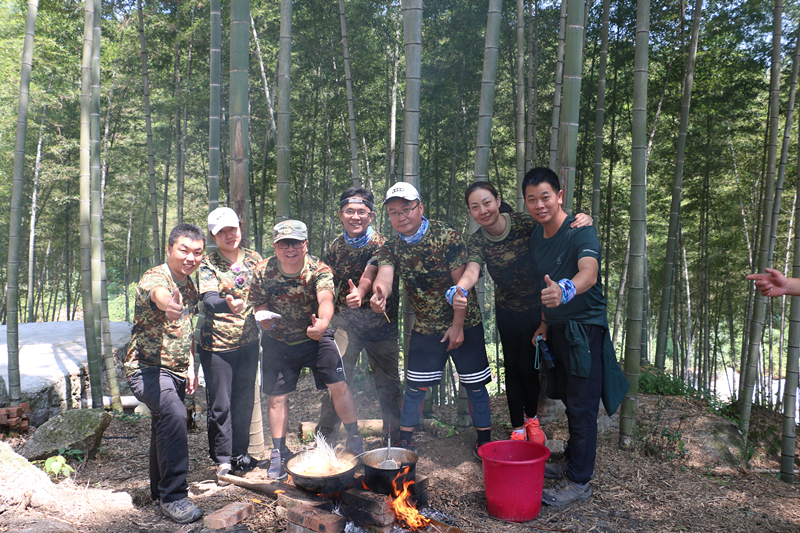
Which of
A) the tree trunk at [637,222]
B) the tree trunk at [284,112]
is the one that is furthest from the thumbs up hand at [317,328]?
the tree trunk at [637,222]

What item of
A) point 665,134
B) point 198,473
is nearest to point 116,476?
point 198,473

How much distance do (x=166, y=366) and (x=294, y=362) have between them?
0.70 meters

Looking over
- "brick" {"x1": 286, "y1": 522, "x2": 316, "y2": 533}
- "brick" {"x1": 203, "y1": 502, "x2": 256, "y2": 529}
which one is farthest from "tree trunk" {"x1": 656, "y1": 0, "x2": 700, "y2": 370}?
"brick" {"x1": 203, "y1": 502, "x2": 256, "y2": 529}

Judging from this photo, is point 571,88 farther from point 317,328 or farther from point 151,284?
→ point 151,284

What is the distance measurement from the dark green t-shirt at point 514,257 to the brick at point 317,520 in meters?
1.52

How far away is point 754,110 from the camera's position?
274 inches

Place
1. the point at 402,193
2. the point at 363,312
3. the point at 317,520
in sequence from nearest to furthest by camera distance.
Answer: the point at 317,520 → the point at 402,193 → the point at 363,312

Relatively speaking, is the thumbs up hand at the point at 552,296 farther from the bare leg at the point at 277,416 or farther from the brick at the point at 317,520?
the bare leg at the point at 277,416

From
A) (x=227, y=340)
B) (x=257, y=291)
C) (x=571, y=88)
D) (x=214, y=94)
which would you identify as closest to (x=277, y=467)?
(x=227, y=340)

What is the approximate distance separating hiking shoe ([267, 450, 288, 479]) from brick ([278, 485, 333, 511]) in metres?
0.30

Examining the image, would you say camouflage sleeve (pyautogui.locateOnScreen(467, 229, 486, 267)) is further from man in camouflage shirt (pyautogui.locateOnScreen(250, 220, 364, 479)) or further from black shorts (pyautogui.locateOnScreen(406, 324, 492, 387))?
man in camouflage shirt (pyautogui.locateOnScreen(250, 220, 364, 479))

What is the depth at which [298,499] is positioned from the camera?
2281mm

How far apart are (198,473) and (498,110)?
8.34 meters

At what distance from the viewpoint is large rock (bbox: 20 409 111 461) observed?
3.20 meters
